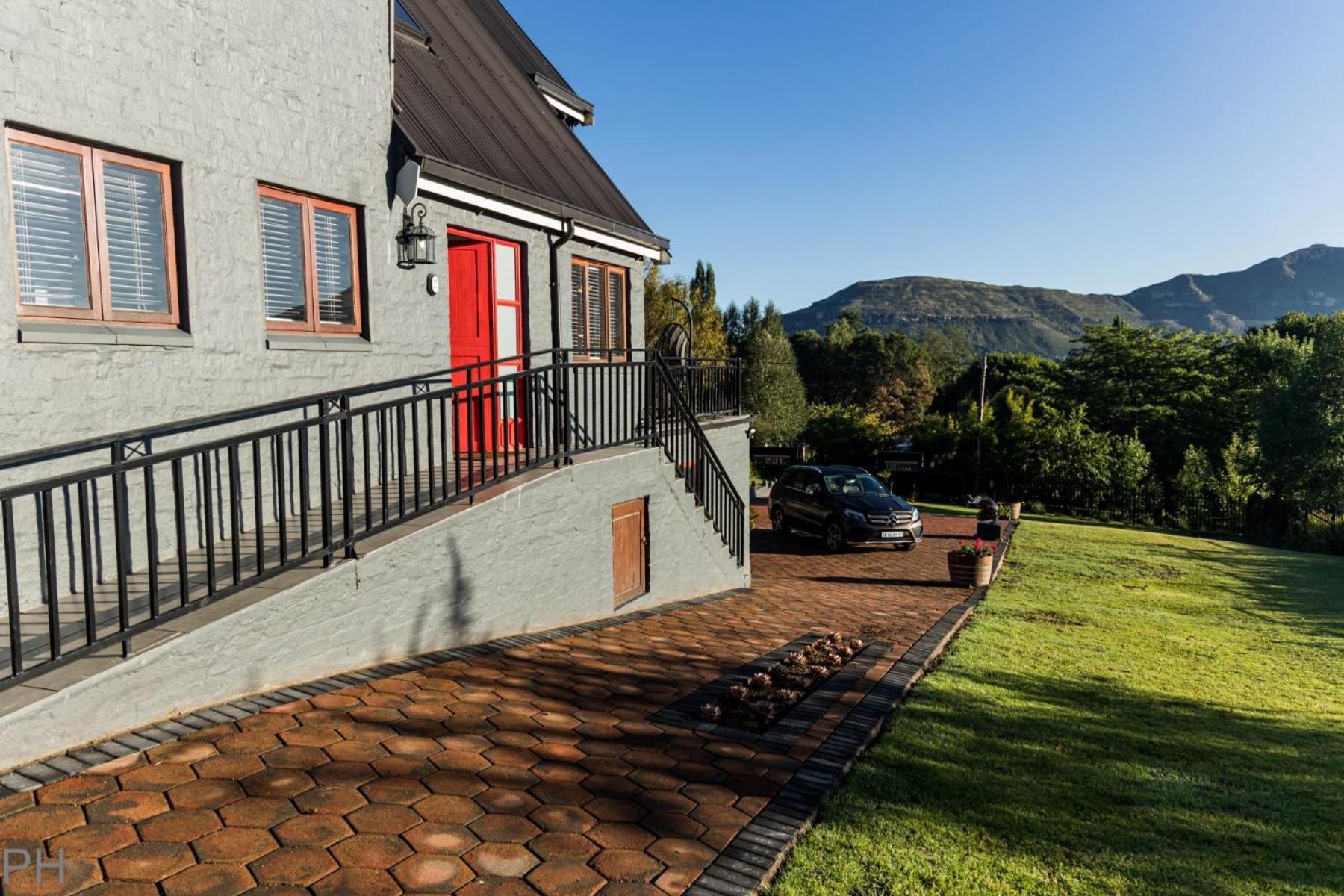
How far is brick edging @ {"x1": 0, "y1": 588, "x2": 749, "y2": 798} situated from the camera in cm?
362

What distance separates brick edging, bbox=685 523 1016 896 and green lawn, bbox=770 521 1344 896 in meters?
0.08

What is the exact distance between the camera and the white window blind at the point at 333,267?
7.36m

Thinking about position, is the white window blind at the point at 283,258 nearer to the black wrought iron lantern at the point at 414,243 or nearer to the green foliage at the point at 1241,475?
the black wrought iron lantern at the point at 414,243

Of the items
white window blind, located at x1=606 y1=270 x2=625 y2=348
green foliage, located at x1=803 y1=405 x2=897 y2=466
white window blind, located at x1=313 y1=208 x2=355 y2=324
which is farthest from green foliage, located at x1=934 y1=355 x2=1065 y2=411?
white window blind, located at x1=313 y1=208 x2=355 y2=324

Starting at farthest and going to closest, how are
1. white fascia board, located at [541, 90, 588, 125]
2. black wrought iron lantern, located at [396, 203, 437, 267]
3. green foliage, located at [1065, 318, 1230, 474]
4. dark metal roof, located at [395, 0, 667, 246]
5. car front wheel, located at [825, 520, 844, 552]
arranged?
1. green foliage, located at [1065, 318, 1230, 474]
2. car front wheel, located at [825, 520, 844, 552]
3. white fascia board, located at [541, 90, 588, 125]
4. dark metal roof, located at [395, 0, 667, 246]
5. black wrought iron lantern, located at [396, 203, 437, 267]

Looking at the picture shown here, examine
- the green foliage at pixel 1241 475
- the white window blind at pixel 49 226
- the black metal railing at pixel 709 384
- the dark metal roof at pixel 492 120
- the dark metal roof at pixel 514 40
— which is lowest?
the green foliage at pixel 1241 475

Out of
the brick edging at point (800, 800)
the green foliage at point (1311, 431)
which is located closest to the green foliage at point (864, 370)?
the green foliage at point (1311, 431)

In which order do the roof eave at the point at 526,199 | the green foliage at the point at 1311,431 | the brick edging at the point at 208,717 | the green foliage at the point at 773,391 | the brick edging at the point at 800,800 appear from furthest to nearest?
1. the green foliage at the point at 773,391
2. the green foliage at the point at 1311,431
3. the roof eave at the point at 526,199
4. the brick edging at the point at 208,717
5. the brick edging at the point at 800,800

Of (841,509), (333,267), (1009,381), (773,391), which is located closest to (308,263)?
(333,267)

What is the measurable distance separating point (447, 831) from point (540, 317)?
8061 millimetres

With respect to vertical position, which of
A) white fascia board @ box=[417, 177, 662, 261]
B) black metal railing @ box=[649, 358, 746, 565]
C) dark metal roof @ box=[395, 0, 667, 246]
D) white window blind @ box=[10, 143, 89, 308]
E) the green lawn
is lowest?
the green lawn

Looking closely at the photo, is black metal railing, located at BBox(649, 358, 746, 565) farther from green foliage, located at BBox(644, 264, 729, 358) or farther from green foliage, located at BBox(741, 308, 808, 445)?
green foliage, located at BBox(741, 308, 808, 445)

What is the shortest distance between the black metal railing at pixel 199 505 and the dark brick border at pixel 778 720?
2.29 meters

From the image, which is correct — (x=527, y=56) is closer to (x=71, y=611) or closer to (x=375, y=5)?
(x=375, y=5)
